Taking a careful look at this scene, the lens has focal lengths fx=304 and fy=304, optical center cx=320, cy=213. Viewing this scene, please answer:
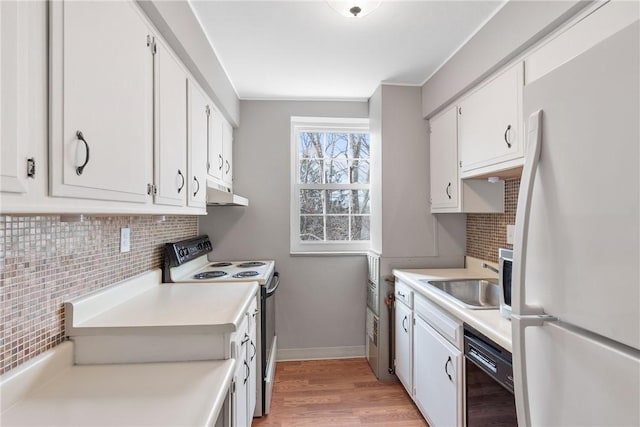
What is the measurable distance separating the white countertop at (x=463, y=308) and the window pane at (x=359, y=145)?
125cm

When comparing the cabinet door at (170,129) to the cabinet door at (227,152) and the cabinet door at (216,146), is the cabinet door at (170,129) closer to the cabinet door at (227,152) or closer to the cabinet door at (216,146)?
the cabinet door at (216,146)

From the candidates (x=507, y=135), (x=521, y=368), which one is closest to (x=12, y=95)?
(x=521, y=368)

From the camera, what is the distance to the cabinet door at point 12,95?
611 millimetres

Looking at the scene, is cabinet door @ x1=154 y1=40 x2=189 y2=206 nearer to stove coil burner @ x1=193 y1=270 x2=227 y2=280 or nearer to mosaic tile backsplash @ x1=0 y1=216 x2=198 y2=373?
mosaic tile backsplash @ x1=0 y1=216 x2=198 y2=373

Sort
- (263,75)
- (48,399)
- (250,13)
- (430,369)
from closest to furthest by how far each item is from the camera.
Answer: (48,399), (250,13), (430,369), (263,75)

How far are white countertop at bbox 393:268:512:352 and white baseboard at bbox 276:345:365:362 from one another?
1.00m

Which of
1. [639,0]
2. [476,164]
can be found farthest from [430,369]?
[639,0]

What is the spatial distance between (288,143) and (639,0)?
231cm

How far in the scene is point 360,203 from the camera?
120 inches

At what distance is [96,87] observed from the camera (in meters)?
0.90

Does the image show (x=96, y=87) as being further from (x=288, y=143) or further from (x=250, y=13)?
(x=288, y=143)

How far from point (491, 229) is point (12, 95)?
2.53 m

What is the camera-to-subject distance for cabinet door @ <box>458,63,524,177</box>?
1575 mm

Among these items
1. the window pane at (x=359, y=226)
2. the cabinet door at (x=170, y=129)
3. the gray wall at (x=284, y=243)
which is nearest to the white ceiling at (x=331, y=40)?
the gray wall at (x=284, y=243)
